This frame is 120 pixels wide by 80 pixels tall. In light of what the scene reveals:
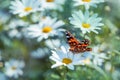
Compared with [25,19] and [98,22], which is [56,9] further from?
[98,22]

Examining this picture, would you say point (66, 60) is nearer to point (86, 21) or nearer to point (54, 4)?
point (86, 21)

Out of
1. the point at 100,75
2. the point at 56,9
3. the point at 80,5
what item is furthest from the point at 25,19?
the point at 100,75

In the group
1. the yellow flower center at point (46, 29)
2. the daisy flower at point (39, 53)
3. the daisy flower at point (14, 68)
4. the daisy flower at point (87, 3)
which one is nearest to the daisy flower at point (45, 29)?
the yellow flower center at point (46, 29)

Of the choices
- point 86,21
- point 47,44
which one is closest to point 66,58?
point 86,21

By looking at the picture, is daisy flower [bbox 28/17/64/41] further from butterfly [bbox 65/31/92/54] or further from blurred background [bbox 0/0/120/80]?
butterfly [bbox 65/31/92/54]

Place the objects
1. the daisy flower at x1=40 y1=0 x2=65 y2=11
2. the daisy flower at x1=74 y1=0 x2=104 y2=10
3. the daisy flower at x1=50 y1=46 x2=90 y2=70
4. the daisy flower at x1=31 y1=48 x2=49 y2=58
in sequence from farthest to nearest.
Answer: the daisy flower at x1=31 y1=48 x2=49 y2=58, the daisy flower at x1=40 y1=0 x2=65 y2=11, the daisy flower at x1=74 y1=0 x2=104 y2=10, the daisy flower at x1=50 y1=46 x2=90 y2=70

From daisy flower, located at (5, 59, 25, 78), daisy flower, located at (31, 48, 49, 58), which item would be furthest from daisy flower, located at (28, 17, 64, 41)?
daisy flower, located at (5, 59, 25, 78)
